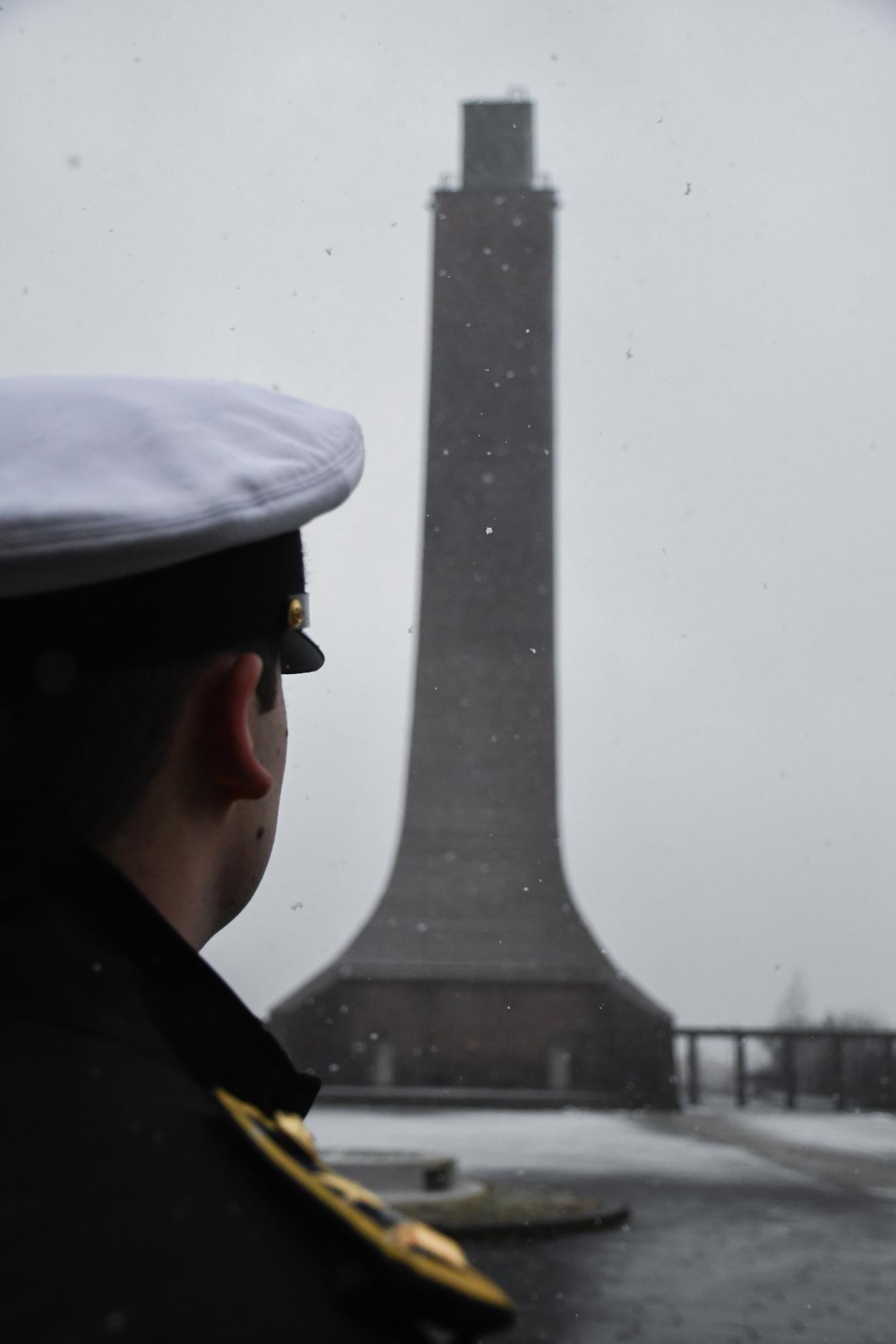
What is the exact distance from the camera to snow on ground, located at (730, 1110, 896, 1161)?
1120 cm

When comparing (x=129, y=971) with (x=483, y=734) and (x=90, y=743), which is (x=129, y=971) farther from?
(x=483, y=734)

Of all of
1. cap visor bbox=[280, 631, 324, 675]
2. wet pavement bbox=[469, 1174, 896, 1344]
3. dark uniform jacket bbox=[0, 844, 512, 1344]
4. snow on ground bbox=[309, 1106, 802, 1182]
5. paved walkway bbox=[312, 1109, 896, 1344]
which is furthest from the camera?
snow on ground bbox=[309, 1106, 802, 1182]

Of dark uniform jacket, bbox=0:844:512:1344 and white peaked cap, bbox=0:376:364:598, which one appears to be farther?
white peaked cap, bbox=0:376:364:598

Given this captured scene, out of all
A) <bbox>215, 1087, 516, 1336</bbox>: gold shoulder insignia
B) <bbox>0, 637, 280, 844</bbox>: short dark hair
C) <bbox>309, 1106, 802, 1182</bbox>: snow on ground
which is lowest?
<bbox>309, 1106, 802, 1182</bbox>: snow on ground

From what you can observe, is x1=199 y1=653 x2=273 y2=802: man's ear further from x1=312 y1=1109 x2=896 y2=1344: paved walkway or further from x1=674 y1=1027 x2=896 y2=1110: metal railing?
x1=674 y1=1027 x2=896 y2=1110: metal railing

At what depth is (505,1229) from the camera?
6371 mm

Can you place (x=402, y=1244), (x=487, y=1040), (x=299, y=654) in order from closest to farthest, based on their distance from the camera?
1. (x=402, y=1244)
2. (x=299, y=654)
3. (x=487, y=1040)

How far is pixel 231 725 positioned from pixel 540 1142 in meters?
11.3

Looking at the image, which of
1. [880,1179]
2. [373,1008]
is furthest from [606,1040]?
[880,1179]

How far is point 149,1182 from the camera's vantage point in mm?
499

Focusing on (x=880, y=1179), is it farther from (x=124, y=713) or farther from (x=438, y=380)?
(x=438, y=380)

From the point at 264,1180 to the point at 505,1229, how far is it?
6275 millimetres

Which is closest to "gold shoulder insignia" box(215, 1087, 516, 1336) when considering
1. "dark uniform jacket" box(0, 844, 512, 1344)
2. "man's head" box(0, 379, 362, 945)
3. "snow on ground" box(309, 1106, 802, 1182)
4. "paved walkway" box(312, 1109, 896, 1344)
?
"dark uniform jacket" box(0, 844, 512, 1344)

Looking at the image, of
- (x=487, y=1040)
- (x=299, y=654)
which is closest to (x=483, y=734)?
(x=487, y=1040)
